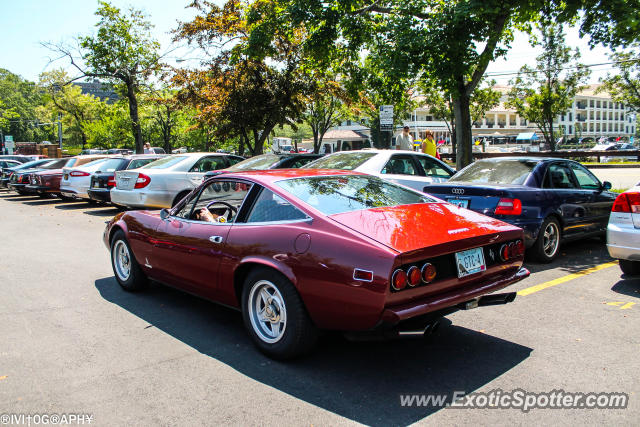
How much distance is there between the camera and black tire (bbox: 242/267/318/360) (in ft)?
11.6

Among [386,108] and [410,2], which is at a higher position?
[410,2]

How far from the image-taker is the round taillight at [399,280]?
10.3 ft

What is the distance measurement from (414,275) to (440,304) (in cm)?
30

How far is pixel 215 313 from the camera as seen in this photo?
500 centimetres

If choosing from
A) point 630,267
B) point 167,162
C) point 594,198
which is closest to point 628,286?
point 630,267

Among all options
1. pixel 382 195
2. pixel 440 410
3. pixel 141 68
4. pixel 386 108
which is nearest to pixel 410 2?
pixel 386 108

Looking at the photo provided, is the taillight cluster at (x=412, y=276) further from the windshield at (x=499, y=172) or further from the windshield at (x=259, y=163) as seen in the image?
the windshield at (x=259, y=163)

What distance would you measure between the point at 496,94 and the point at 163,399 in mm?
35458

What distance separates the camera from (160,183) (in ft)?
36.8

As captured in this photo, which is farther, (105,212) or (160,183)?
(105,212)

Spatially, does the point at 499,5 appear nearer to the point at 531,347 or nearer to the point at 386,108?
the point at 386,108

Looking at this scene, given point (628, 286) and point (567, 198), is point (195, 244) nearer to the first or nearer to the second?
point (628, 286)

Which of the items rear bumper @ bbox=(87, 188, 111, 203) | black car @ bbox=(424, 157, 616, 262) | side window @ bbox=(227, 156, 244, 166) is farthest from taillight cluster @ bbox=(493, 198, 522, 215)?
rear bumper @ bbox=(87, 188, 111, 203)

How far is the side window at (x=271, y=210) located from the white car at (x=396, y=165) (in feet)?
15.6
